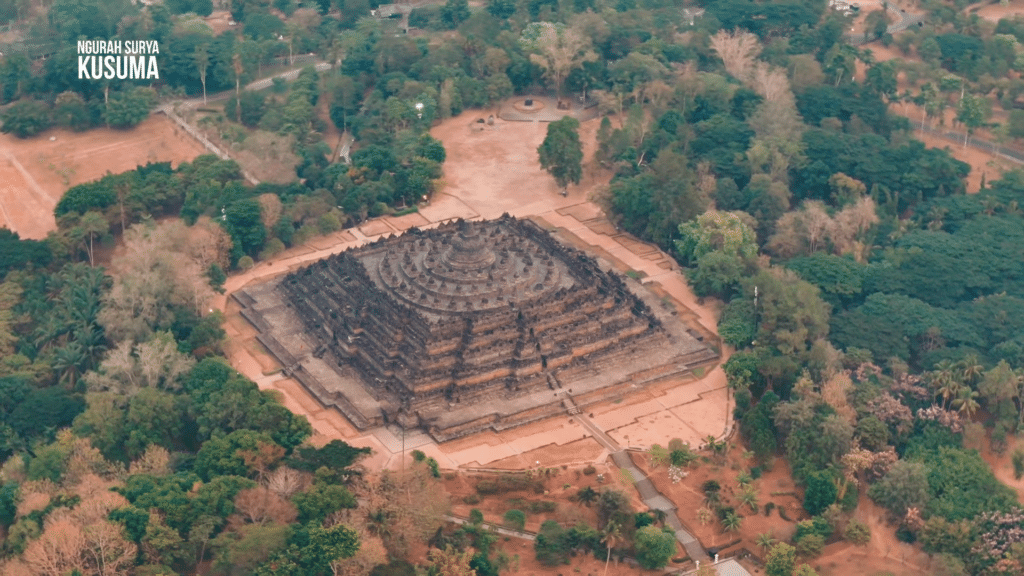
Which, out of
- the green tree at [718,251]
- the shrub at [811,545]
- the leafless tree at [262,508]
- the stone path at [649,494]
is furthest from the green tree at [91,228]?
the shrub at [811,545]

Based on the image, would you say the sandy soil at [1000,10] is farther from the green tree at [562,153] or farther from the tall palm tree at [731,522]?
the tall palm tree at [731,522]

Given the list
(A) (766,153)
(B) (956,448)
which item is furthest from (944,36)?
(B) (956,448)

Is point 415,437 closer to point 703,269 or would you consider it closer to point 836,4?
point 703,269

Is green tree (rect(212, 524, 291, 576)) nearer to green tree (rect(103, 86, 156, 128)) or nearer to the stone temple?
the stone temple

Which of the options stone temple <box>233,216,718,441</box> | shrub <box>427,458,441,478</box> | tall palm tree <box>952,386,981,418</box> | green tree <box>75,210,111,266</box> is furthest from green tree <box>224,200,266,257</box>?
tall palm tree <box>952,386,981,418</box>

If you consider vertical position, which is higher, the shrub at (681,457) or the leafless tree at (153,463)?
the shrub at (681,457)

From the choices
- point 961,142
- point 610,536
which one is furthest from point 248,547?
point 961,142

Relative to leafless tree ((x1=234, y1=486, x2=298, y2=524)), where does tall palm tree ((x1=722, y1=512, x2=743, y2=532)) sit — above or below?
above
